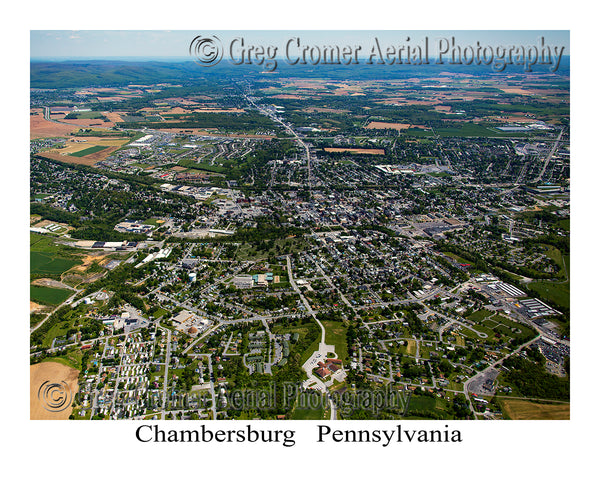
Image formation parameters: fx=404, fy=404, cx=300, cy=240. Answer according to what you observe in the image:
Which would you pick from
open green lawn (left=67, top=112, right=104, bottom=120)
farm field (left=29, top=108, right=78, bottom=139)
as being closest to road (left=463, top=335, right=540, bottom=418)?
farm field (left=29, top=108, right=78, bottom=139)

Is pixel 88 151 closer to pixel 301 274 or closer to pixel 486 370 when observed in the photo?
pixel 301 274

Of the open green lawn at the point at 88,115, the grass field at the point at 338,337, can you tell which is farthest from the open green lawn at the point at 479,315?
the open green lawn at the point at 88,115

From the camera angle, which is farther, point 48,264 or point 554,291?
point 48,264

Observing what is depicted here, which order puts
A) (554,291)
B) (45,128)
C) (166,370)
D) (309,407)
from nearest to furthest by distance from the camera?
(309,407), (166,370), (554,291), (45,128)

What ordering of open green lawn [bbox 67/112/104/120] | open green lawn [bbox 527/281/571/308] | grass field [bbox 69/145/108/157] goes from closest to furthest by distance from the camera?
open green lawn [bbox 527/281/571/308], grass field [bbox 69/145/108/157], open green lawn [bbox 67/112/104/120]

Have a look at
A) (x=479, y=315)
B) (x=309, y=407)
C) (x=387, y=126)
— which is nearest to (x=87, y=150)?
(x=387, y=126)

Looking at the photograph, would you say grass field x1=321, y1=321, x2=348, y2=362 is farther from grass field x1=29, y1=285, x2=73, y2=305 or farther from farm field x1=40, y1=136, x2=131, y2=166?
farm field x1=40, y1=136, x2=131, y2=166
